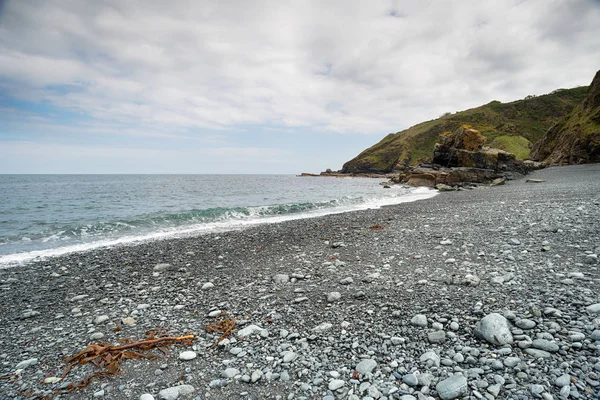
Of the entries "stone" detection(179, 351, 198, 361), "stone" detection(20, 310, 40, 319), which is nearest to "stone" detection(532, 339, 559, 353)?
"stone" detection(179, 351, 198, 361)

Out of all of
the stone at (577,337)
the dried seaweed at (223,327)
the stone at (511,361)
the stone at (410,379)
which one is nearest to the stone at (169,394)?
the dried seaweed at (223,327)

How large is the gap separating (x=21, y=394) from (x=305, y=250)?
23.8 ft

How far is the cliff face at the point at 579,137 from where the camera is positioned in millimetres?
46219

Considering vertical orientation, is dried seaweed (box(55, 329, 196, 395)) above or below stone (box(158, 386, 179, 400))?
below

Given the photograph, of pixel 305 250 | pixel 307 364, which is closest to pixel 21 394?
pixel 307 364

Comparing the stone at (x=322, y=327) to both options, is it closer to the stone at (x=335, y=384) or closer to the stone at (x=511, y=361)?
the stone at (x=335, y=384)

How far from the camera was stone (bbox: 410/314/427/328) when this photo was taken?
4205mm

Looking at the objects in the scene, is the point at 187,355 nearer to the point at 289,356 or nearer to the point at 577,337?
the point at 289,356

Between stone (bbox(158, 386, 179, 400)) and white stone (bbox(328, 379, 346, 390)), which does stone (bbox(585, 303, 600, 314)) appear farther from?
stone (bbox(158, 386, 179, 400))

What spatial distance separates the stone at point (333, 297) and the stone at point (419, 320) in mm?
1536

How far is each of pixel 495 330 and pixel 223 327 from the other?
13.7 feet

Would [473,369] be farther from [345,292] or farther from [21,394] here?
[21,394]

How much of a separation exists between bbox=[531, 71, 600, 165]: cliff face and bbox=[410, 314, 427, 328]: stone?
206 feet

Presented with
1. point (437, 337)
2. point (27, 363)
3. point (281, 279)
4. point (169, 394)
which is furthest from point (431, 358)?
point (27, 363)
